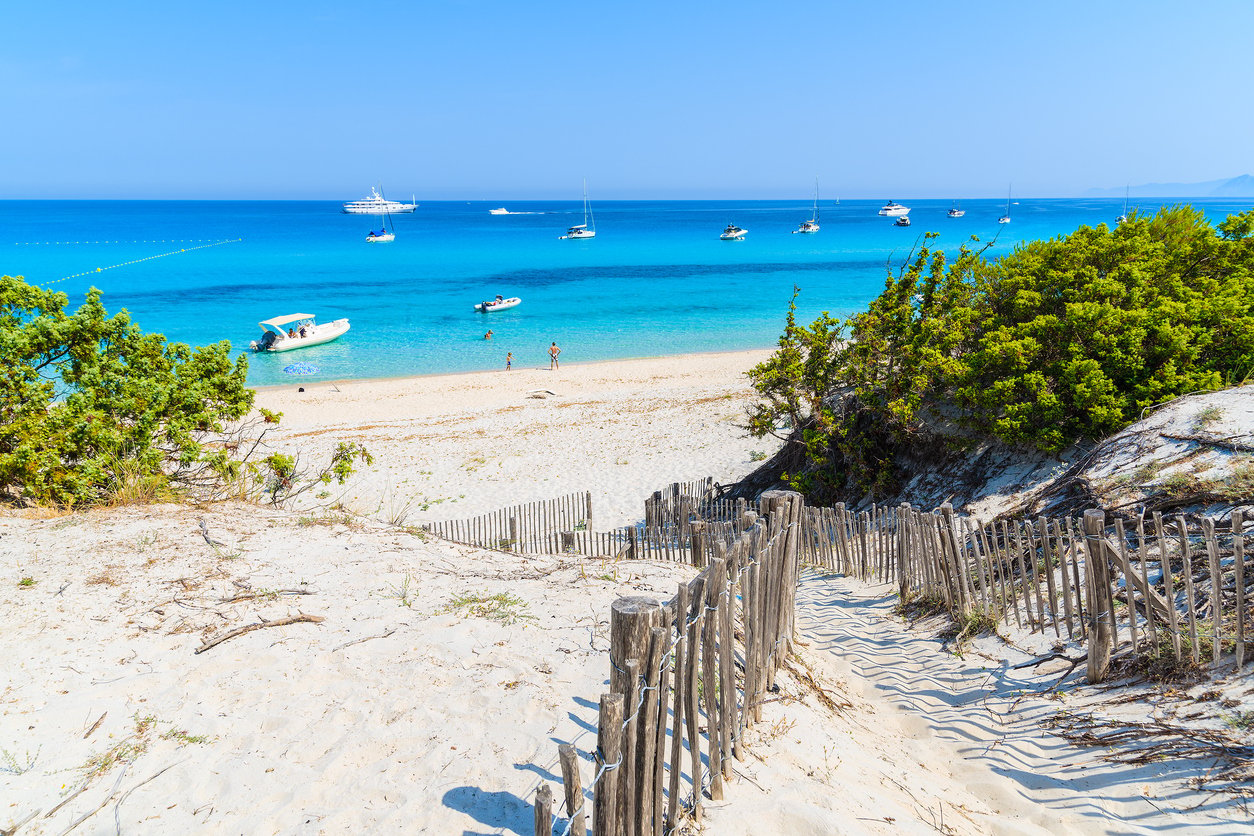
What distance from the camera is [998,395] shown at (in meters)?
9.33

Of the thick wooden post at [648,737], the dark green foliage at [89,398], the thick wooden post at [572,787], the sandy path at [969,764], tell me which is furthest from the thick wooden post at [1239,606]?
the dark green foliage at [89,398]

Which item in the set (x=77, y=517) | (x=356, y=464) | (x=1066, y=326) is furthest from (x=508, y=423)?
(x=1066, y=326)

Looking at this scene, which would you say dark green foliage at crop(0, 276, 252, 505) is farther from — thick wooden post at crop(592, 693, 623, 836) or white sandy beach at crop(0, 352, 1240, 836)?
thick wooden post at crop(592, 693, 623, 836)

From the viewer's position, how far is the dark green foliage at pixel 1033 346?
8.70 metres

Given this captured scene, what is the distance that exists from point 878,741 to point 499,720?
2424 mm

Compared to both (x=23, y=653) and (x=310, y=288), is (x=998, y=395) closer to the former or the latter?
(x=23, y=653)

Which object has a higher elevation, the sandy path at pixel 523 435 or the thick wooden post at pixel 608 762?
the thick wooden post at pixel 608 762

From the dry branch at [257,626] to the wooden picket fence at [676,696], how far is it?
282 centimetres

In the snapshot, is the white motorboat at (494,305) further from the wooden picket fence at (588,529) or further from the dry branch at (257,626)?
the dry branch at (257,626)

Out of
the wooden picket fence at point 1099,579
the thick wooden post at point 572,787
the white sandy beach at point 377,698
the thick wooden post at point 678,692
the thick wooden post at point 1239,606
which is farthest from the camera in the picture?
the wooden picket fence at point 1099,579

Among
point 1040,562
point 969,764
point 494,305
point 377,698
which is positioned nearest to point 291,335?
point 494,305

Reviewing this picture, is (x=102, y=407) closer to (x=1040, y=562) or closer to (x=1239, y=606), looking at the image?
(x=1040, y=562)

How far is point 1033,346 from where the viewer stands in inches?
367

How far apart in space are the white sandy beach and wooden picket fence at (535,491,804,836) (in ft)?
0.80
